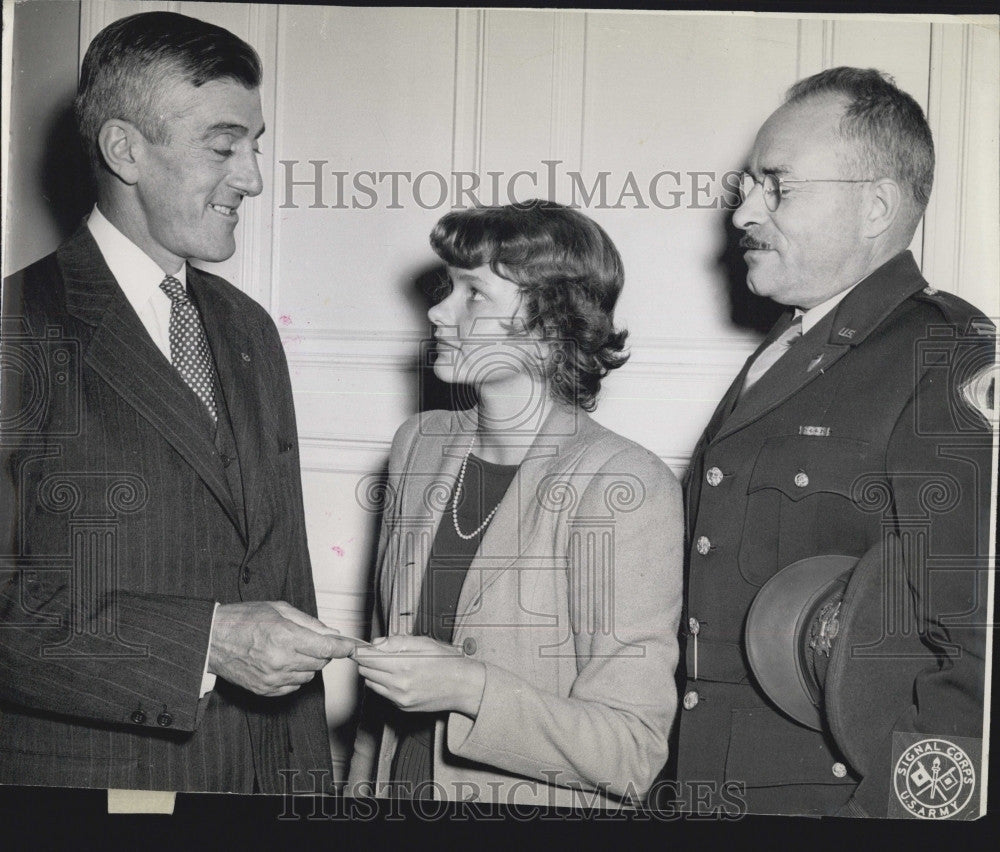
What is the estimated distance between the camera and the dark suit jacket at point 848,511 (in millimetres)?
2248

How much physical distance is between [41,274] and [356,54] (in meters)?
0.78

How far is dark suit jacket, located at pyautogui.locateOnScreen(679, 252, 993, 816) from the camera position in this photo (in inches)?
88.5

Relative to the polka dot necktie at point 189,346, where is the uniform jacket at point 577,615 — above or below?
below

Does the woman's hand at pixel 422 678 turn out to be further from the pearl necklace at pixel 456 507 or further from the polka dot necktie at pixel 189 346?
the polka dot necktie at pixel 189 346

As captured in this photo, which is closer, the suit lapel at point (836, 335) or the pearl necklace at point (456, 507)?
the suit lapel at point (836, 335)

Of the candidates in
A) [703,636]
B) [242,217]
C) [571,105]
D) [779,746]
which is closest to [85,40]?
[242,217]

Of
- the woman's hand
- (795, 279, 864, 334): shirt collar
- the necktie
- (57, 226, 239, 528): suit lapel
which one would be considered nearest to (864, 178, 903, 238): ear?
(795, 279, 864, 334): shirt collar

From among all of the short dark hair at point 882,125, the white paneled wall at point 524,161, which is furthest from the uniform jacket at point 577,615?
the short dark hair at point 882,125

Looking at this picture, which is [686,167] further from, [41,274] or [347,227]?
[41,274]

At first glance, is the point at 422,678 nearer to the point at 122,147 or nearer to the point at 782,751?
the point at 782,751

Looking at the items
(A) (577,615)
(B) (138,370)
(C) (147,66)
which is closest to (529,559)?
(A) (577,615)

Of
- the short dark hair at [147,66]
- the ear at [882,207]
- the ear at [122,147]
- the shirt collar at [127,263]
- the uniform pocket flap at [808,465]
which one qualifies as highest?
the short dark hair at [147,66]

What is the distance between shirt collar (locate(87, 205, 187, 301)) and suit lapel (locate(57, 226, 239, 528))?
0.02 meters

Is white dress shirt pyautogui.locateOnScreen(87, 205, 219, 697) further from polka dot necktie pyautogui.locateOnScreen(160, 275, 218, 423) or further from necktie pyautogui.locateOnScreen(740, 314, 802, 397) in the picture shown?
necktie pyautogui.locateOnScreen(740, 314, 802, 397)
